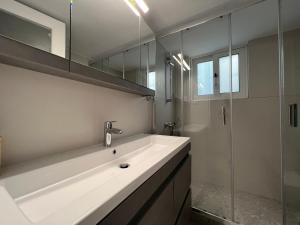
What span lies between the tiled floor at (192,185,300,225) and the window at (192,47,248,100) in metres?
1.26

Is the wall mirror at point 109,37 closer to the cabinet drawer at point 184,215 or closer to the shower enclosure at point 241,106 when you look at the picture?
the shower enclosure at point 241,106

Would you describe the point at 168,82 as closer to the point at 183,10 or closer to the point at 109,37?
the point at 183,10

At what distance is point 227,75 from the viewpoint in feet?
6.11

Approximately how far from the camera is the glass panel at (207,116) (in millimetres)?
1800

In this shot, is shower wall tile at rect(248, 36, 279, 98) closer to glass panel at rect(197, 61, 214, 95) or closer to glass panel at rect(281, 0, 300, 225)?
glass panel at rect(281, 0, 300, 225)

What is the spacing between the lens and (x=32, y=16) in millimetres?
663

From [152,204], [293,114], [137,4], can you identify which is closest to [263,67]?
[293,114]

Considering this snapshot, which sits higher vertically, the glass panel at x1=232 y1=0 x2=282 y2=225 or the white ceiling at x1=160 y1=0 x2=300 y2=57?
the white ceiling at x1=160 y1=0 x2=300 y2=57

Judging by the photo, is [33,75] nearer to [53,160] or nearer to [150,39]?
[53,160]

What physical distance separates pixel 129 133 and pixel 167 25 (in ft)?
4.88

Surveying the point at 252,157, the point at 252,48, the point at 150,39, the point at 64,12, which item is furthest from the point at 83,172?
the point at 252,48

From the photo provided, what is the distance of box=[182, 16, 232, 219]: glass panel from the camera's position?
1.80 m

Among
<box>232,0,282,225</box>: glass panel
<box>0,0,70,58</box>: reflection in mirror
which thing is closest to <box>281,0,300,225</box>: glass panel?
<box>232,0,282,225</box>: glass panel

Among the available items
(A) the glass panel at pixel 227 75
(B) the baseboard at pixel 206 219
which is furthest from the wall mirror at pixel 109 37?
(B) the baseboard at pixel 206 219
